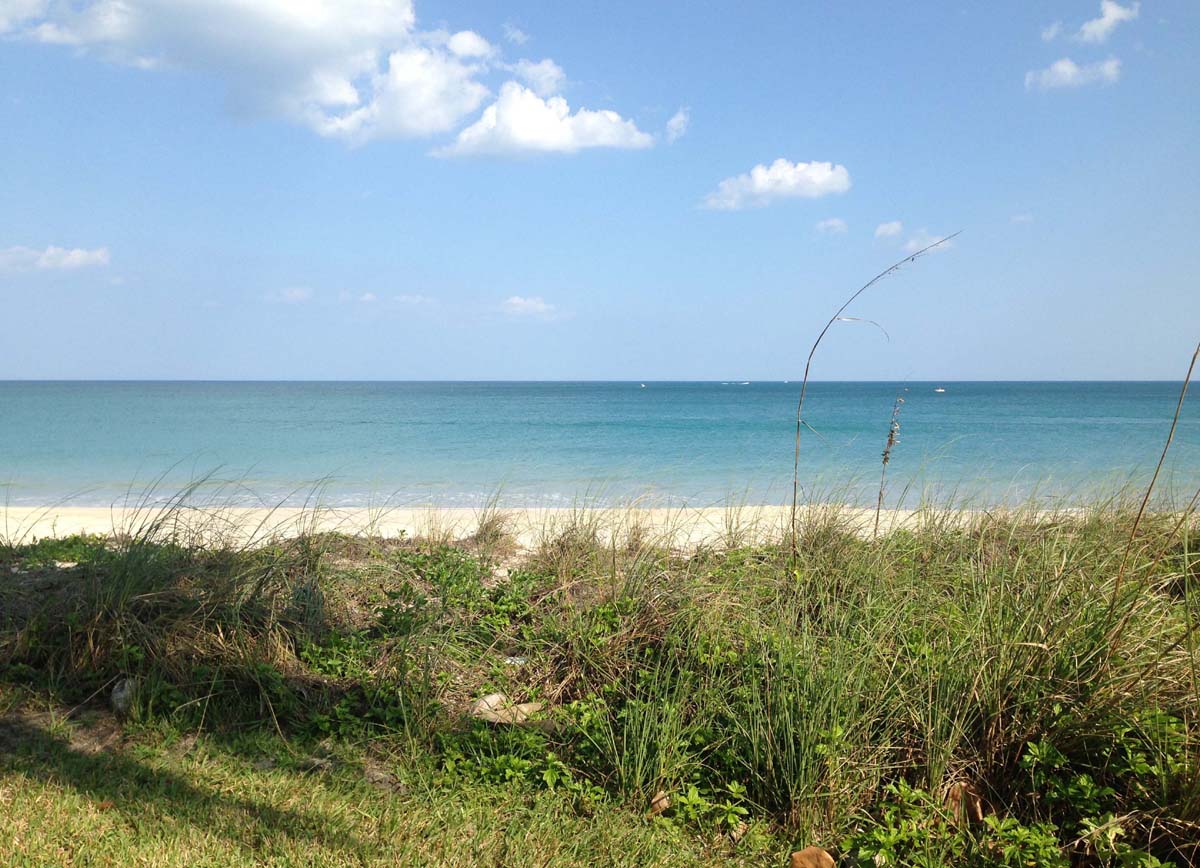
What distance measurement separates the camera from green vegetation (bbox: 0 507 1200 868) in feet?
9.38

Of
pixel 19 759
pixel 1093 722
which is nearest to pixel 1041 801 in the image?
pixel 1093 722

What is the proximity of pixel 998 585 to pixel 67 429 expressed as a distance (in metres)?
37.7

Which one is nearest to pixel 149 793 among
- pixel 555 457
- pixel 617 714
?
pixel 617 714

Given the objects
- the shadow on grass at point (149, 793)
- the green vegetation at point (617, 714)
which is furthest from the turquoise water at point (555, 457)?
the shadow on grass at point (149, 793)

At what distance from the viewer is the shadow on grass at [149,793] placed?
9.32 feet

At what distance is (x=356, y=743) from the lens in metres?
3.55

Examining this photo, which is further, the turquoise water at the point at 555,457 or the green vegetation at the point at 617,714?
the turquoise water at the point at 555,457

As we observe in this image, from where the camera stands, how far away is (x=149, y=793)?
10.2 ft

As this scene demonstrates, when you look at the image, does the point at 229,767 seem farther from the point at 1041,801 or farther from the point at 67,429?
the point at 67,429

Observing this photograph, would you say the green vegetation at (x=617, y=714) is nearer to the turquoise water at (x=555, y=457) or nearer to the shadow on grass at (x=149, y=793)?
the shadow on grass at (x=149, y=793)

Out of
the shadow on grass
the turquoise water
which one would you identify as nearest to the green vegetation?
the shadow on grass

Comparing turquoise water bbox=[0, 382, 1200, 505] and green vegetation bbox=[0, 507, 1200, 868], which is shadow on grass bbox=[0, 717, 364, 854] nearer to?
green vegetation bbox=[0, 507, 1200, 868]

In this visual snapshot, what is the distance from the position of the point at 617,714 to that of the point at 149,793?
1986mm

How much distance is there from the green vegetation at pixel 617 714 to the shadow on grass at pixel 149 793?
0.01 meters
